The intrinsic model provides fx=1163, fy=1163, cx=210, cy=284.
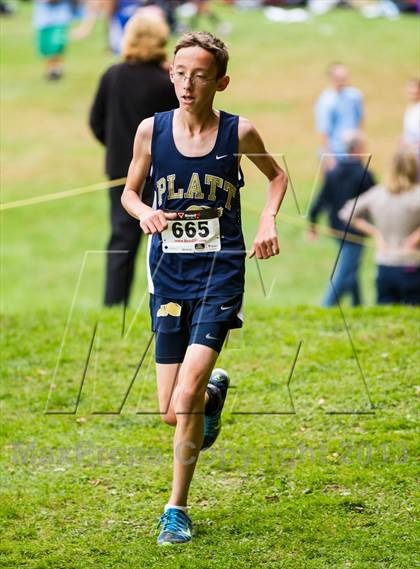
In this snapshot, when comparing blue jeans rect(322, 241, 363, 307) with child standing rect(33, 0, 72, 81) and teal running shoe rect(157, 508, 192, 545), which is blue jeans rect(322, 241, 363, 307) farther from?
child standing rect(33, 0, 72, 81)

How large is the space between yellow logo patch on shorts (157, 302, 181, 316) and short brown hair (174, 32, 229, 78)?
3.29ft

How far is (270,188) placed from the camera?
205 inches

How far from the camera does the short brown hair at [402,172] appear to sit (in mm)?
9336

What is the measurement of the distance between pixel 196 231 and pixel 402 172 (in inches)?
192

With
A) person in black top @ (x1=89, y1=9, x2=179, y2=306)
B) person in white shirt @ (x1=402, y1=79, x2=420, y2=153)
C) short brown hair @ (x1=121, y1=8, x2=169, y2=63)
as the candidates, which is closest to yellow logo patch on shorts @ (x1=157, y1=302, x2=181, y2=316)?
person in black top @ (x1=89, y1=9, x2=179, y2=306)

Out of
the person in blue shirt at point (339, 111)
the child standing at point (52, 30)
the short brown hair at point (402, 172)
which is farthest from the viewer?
the child standing at point (52, 30)

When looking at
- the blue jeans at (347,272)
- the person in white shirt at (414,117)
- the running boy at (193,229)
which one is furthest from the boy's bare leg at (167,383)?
the person in white shirt at (414,117)

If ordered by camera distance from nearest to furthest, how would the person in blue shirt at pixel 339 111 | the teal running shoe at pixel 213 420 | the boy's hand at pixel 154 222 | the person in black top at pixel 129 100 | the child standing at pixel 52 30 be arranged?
the boy's hand at pixel 154 222, the teal running shoe at pixel 213 420, the person in black top at pixel 129 100, the person in blue shirt at pixel 339 111, the child standing at pixel 52 30

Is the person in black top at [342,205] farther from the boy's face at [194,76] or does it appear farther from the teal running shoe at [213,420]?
the boy's face at [194,76]

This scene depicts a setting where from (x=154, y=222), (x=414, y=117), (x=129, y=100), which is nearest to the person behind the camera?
(x=154, y=222)

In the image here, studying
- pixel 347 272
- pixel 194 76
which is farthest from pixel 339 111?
pixel 194 76

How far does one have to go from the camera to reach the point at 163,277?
16.6 feet

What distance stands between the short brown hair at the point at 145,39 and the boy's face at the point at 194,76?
352 cm

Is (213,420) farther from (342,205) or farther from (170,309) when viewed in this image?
(342,205)
